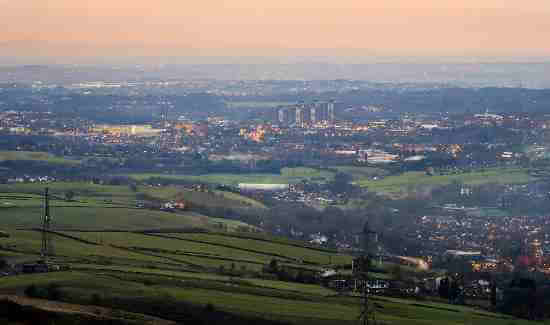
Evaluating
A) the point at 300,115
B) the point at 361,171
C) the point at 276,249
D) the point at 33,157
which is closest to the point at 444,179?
the point at 361,171

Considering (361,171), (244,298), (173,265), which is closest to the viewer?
(244,298)

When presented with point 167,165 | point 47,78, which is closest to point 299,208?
point 167,165

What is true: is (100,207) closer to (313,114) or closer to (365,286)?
(365,286)

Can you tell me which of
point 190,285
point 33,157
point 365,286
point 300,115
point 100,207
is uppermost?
point 300,115

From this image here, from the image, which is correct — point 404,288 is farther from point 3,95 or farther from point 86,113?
point 3,95

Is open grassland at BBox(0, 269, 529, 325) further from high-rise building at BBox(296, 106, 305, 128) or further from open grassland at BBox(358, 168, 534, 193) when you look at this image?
high-rise building at BBox(296, 106, 305, 128)

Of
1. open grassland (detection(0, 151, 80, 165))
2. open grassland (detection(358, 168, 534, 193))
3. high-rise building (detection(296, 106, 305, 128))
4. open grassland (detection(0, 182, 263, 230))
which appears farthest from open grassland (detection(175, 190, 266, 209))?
high-rise building (detection(296, 106, 305, 128))
